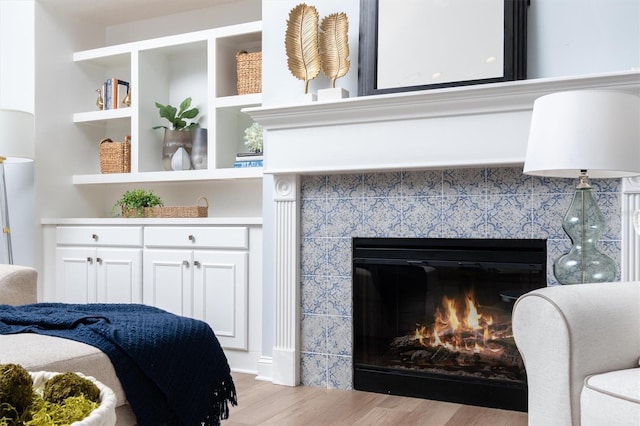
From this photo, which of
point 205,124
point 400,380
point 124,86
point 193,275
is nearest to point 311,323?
point 400,380

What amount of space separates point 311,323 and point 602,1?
200 centimetres

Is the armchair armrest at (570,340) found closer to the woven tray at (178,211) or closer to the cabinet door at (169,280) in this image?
the cabinet door at (169,280)

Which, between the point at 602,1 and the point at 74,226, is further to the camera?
the point at 74,226

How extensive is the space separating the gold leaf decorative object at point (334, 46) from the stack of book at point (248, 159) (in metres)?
0.80

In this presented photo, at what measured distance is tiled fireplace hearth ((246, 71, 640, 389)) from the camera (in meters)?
2.78

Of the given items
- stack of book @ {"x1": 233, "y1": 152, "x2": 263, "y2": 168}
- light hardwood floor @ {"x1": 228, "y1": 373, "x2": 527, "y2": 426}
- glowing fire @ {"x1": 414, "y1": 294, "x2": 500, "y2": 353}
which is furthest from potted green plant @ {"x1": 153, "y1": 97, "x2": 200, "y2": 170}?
glowing fire @ {"x1": 414, "y1": 294, "x2": 500, "y2": 353}

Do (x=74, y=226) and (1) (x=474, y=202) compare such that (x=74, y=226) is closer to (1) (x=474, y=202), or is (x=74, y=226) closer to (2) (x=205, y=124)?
(2) (x=205, y=124)

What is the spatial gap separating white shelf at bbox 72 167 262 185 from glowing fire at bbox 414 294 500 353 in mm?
1322

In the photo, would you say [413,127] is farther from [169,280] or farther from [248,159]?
[169,280]

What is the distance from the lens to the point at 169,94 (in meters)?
4.59

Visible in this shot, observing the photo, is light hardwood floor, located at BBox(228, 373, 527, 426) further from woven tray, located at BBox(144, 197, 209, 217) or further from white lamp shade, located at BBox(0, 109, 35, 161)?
white lamp shade, located at BBox(0, 109, 35, 161)

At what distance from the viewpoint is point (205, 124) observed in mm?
4422

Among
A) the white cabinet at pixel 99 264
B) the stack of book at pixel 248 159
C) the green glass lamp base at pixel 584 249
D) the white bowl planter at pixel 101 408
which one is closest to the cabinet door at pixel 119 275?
the white cabinet at pixel 99 264

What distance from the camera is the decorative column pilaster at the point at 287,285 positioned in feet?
10.8
